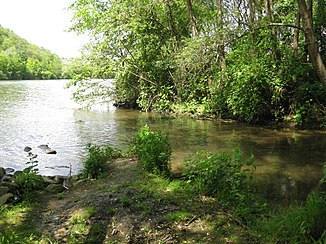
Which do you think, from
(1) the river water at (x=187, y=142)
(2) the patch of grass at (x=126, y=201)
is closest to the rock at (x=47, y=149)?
(1) the river water at (x=187, y=142)

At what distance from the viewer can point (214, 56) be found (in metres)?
17.9

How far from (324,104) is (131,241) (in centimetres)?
1431

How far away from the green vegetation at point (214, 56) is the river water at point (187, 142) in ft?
5.32

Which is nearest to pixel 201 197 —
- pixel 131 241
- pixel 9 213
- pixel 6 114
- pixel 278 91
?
pixel 131 241

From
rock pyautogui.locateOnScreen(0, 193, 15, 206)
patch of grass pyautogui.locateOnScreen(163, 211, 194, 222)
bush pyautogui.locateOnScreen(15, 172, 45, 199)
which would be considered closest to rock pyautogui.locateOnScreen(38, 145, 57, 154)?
bush pyautogui.locateOnScreen(15, 172, 45, 199)

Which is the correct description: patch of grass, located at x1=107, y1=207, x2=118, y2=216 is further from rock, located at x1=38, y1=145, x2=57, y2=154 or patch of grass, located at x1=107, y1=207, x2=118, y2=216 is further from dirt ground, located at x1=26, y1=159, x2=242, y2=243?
rock, located at x1=38, y1=145, x2=57, y2=154

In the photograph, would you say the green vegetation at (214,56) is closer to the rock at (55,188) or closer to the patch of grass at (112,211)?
the patch of grass at (112,211)

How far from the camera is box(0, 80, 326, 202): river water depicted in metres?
8.69

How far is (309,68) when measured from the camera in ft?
50.9

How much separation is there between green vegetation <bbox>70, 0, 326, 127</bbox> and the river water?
1.62m

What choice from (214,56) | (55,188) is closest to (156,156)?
(55,188)

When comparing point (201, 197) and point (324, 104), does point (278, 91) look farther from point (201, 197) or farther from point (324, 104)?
point (201, 197)

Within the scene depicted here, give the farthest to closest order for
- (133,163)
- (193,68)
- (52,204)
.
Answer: (193,68) → (133,163) → (52,204)

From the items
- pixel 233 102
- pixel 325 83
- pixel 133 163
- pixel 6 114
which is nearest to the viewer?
pixel 133 163
